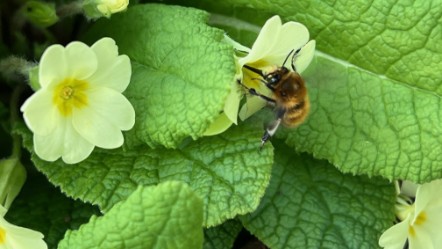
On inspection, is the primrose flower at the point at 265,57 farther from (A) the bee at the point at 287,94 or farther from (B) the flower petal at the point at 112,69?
(B) the flower petal at the point at 112,69

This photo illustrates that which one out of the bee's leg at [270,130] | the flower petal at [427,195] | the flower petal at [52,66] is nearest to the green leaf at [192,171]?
the bee's leg at [270,130]

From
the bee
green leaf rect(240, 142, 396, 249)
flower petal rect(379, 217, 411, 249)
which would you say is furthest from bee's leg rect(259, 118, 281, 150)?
flower petal rect(379, 217, 411, 249)

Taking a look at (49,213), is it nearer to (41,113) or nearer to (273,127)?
(41,113)

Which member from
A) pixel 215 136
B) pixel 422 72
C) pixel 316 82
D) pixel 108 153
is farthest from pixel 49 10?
pixel 422 72

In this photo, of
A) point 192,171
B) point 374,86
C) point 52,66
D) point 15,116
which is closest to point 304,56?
point 374,86

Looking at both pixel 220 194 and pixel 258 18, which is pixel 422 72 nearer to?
pixel 258 18
